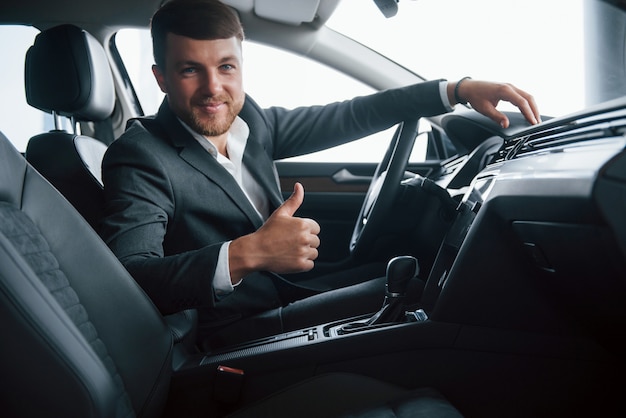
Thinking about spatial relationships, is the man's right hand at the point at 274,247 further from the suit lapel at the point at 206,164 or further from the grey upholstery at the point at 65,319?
the suit lapel at the point at 206,164

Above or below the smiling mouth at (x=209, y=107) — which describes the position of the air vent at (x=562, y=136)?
above

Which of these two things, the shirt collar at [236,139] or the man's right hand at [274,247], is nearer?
the man's right hand at [274,247]

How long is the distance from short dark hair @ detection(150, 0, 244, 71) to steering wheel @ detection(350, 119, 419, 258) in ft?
1.62

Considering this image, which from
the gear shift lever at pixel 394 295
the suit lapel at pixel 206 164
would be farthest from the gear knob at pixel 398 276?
the suit lapel at pixel 206 164

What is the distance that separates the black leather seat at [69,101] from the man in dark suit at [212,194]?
10.6 inches

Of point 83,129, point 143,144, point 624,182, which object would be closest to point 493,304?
point 624,182

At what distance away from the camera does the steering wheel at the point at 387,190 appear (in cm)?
132

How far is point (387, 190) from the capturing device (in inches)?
51.9

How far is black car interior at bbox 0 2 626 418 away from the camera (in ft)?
2.23

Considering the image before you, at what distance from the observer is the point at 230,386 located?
99cm

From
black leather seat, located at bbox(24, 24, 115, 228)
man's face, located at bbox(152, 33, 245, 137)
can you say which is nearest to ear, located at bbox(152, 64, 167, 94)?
man's face, located at bbox(152, 33, 245, 137)

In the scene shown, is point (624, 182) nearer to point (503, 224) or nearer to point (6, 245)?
point (503, 224)

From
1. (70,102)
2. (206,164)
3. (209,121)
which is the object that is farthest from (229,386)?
(70,102)

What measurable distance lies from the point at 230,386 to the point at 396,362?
12.0 inches
